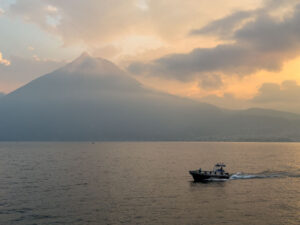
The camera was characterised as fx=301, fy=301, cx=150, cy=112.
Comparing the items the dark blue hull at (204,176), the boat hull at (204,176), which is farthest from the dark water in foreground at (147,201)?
the dark blue hull at (204,176)

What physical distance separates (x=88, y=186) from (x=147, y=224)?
3408cm

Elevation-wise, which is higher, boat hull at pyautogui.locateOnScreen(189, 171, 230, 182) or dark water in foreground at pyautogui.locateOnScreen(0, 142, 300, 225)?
boat hull at pyautogui.locateOnScreen(189, 171, 230, 182)

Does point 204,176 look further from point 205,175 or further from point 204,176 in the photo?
point 205,175

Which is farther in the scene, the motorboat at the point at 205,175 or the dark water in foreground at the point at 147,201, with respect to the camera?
the motorboat at the point at 205,175

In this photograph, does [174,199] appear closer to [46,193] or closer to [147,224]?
[147,224]

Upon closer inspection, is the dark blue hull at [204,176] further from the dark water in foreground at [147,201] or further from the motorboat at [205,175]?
the dark water in foreground at [147,201]

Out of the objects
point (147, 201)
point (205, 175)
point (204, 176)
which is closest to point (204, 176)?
point (204, 176)

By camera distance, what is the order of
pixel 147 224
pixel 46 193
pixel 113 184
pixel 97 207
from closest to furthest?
1. pixel 147 224
2. pixel 97 207
3. pixel 46 193
4. pixel 113 184

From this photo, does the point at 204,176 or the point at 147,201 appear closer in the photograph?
the point at 147,201

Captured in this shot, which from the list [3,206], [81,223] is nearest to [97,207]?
[81,223]

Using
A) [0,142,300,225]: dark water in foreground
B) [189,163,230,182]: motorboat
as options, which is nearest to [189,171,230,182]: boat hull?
[189,163,230,182]: motorboat

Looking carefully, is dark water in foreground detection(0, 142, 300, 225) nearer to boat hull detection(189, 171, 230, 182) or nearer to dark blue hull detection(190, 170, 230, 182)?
boat hull detection(189, 171, 230, 182)

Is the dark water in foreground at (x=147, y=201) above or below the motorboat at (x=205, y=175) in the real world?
below

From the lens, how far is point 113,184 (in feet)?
249
